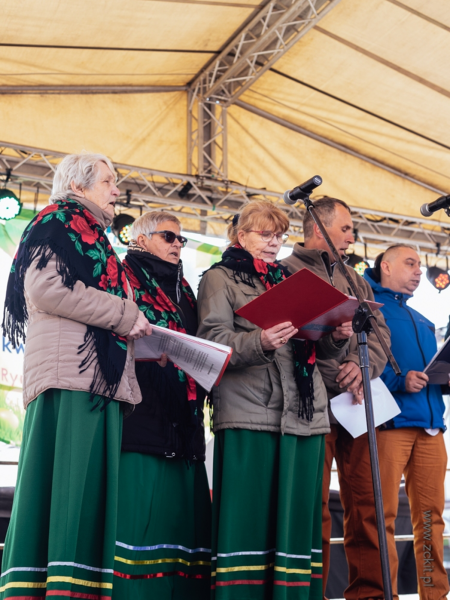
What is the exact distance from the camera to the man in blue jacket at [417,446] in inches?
131

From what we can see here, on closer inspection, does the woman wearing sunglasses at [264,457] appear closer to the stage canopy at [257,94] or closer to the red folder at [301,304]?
the red folder at [301,304]

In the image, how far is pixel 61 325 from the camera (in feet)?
7.14

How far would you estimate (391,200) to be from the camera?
24.2ft

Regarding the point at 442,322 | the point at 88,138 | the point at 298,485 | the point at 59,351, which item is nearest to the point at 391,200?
the point at 442,322

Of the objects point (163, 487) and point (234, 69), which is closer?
point (163, 487)

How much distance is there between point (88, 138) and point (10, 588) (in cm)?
472

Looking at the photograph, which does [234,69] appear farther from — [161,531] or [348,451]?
[161,531]

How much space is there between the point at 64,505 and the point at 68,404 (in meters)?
0.31

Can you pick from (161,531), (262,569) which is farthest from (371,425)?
(161,531)

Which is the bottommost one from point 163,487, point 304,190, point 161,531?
point 161,531

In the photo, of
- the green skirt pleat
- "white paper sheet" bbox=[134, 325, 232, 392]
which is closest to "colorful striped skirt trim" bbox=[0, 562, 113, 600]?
the green skirt pleat

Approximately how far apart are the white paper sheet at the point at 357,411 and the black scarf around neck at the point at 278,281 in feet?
1.54

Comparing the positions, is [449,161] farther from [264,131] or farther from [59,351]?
[59,351]

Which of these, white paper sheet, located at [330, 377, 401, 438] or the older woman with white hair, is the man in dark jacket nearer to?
white paper sheet, located at [330, 377, 401, 438]
